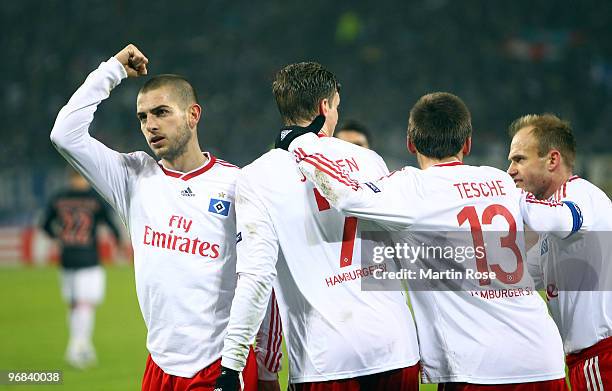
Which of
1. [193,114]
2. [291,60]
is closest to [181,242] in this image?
[193,114]

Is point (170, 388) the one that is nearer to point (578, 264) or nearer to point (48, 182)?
point (578, 264)

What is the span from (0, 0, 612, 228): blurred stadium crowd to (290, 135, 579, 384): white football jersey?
1995 cm

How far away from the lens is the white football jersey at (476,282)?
363 centimetres

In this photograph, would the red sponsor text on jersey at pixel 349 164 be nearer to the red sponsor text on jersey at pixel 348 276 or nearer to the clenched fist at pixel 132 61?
the red sponsor text on jersey at pixel 348 276

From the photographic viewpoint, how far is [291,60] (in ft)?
88.3

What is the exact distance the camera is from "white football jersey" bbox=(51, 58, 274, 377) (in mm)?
4020

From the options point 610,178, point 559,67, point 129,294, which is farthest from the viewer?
point 559,67

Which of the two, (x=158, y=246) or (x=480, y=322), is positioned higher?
(x=158, y=246)

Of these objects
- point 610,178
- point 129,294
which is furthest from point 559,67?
point 129,294

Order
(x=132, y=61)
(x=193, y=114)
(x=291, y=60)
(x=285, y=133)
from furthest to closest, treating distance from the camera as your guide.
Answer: (x=291, y=60)
(x=193, y=114)
(x=132, y=61)
(x=285, y=133)

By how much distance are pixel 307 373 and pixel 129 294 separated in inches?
550

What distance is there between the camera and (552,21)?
2641 cm

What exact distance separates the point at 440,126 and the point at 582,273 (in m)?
1.16

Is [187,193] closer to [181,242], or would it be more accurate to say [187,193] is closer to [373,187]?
[181,242]
